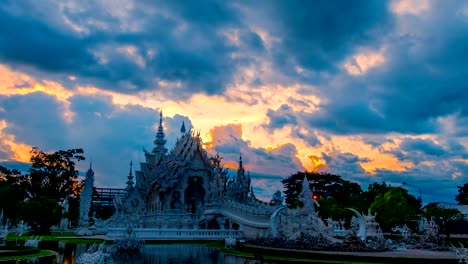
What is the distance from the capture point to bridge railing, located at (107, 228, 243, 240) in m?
41.6

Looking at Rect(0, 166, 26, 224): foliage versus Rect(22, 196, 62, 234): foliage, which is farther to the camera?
Rect(0, 166, 26, 224): foliage

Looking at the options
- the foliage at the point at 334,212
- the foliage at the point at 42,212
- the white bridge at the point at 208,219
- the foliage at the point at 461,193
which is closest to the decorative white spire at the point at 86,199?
the foliage at the point at 42,212

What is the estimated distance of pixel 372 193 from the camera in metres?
75.1

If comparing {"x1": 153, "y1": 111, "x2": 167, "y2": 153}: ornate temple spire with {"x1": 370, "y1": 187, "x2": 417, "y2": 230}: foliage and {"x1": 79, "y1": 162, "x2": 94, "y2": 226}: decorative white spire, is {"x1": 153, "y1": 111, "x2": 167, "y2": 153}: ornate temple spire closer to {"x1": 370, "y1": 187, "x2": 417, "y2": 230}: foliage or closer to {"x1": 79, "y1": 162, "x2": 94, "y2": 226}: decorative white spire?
{"x1": 79, "y1": 162, "x2": 94, "y2": 226}: decorative white spire

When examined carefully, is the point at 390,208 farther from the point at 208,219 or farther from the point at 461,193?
the point at 461,193

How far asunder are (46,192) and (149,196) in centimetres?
1974

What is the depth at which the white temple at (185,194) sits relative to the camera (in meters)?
50.5

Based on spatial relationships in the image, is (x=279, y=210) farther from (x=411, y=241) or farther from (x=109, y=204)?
(x=109, y=204)

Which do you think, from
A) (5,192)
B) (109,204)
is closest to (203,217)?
(5,192)

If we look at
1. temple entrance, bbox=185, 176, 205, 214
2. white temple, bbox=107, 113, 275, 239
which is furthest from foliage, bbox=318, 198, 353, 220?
temple entrance, bbox=185, 176, 205, 214

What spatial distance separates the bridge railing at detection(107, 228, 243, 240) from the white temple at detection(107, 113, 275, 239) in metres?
2.19

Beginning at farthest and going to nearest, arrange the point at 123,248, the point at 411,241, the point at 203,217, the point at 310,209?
1. the point at 203,217
2. the point at 411,241
3. the point at 310,209
4. the point at 123,248

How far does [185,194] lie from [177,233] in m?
21.4

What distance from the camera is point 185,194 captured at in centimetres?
6450
